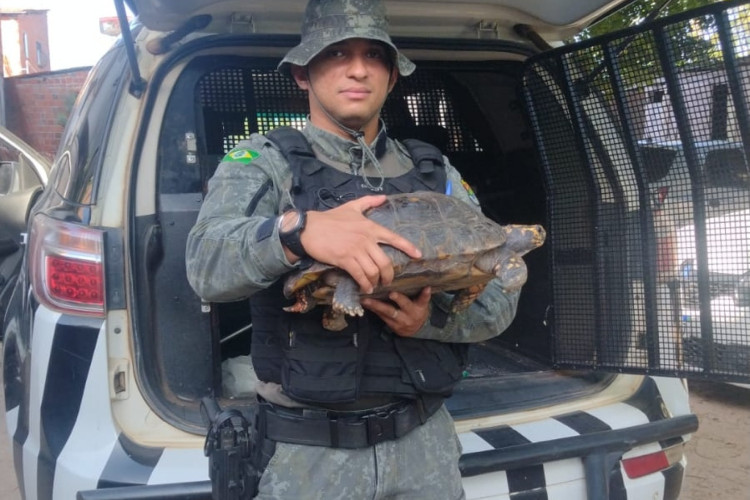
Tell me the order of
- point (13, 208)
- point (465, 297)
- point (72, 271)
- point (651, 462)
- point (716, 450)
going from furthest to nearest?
point (13, 208)
point (716, 450)
point (651, 462)
point (72, 271)
point (465, 297)

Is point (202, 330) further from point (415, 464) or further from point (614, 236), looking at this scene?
point (614, 236)

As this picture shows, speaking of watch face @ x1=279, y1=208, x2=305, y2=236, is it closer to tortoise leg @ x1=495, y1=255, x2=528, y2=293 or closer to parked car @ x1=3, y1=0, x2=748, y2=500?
tortoise leg @ x1=495, y1=255, x2=528, y2=293

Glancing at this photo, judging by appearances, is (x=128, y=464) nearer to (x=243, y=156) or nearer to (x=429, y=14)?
(x=243, y=156)

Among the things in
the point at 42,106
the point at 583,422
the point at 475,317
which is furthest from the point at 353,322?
the point at 42,106

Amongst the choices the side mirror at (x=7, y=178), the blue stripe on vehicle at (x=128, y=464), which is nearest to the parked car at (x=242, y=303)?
the blue stripe on vehicle at (x=128, y=464)

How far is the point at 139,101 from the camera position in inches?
81.7

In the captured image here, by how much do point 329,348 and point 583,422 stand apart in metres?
1.00

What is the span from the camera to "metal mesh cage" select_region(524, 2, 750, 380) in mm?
1987

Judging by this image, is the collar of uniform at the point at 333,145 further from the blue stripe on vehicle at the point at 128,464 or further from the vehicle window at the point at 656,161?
the vehicle window at the point at 656,161

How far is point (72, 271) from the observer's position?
1876mm

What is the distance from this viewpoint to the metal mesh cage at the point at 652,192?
6.52ft

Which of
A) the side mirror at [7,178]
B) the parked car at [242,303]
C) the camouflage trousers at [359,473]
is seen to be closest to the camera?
the camouflage trousers at [359,473]

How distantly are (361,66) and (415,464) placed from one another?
0.94 metres

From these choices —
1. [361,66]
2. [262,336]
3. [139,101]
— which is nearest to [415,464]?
[262,336]
